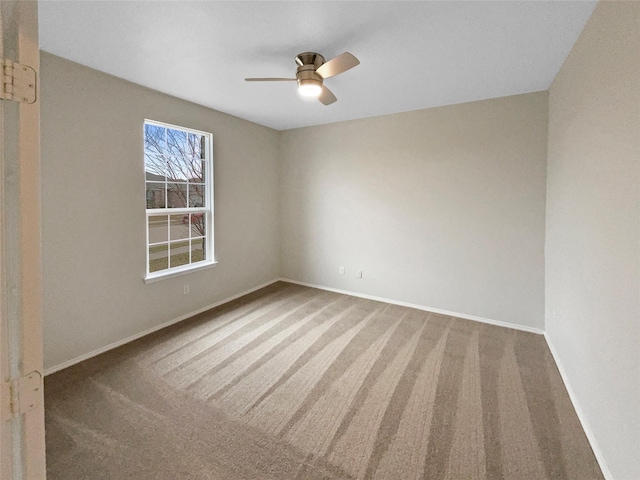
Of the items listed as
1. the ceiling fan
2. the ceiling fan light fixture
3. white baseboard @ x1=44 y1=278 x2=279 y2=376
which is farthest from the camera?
white baseboard @ x1=44 y1=278 x2=279 y2=376

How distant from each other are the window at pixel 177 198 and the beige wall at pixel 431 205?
5.03ft

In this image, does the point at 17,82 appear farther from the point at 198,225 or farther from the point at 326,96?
the point at 198,225

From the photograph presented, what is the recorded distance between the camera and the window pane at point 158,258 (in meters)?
3.29

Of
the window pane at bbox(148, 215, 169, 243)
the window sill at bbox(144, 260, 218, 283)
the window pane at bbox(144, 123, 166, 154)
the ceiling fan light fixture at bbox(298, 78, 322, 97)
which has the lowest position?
the window sill at bbox(144, 260, 218, 283)

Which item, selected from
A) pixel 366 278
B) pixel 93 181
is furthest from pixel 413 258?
pixel 93 181

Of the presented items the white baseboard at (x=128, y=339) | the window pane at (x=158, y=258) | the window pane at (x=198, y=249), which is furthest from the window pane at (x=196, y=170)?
the white baseboard at (x=128, y=339)

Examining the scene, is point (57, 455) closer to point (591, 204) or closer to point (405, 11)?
point (405, 11)

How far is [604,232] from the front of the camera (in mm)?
1629

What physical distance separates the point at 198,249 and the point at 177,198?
28.2 inches

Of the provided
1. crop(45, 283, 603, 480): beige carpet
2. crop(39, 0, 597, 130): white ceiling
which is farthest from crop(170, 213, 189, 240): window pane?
crop(39, 0, 597, 130): white ceiling

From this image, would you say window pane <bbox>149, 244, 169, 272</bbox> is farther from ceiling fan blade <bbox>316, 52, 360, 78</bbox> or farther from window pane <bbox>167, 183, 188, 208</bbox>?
ceiling fan blade <bbox>316, 52, 360, 78</bbox>

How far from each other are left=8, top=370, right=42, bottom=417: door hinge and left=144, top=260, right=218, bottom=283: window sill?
2.58 m

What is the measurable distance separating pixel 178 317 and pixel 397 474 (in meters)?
2.87

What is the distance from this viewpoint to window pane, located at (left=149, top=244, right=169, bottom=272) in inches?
130
